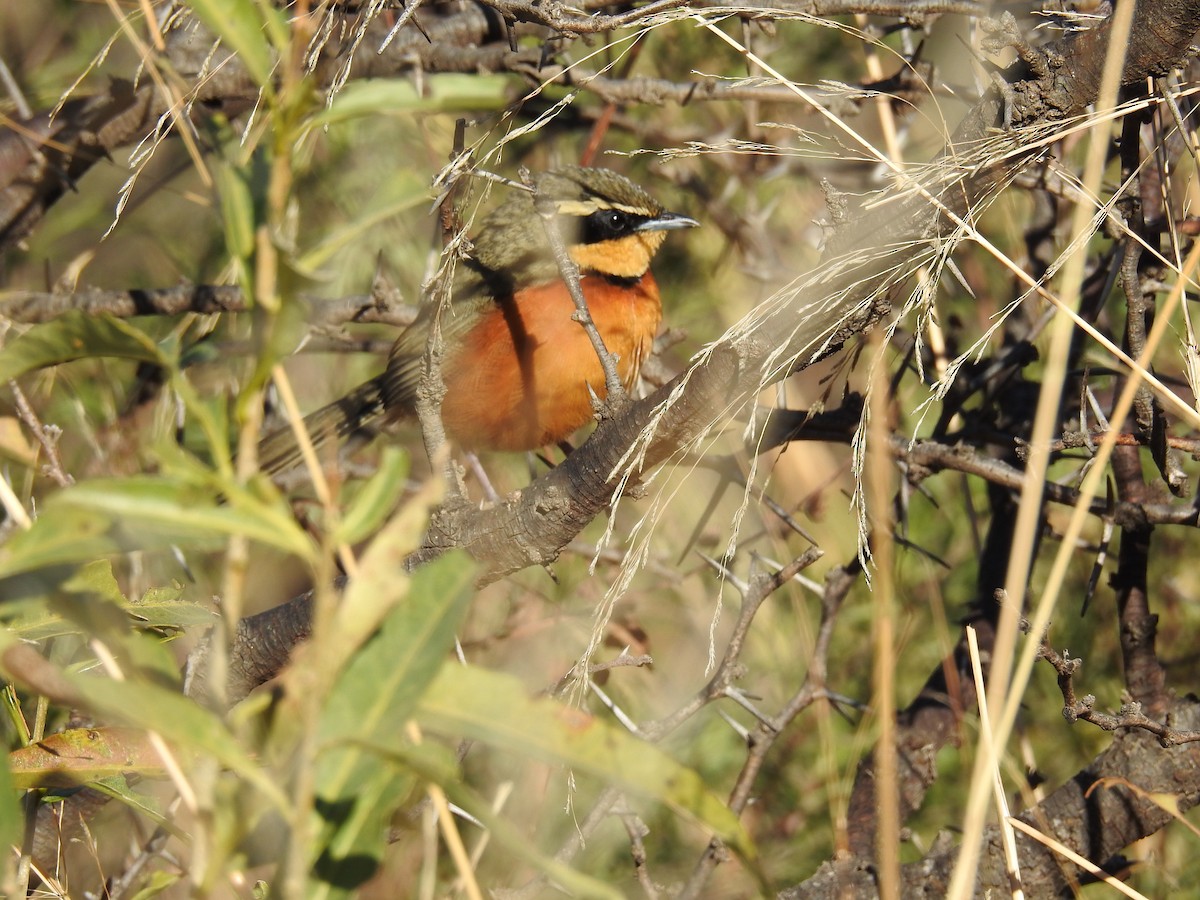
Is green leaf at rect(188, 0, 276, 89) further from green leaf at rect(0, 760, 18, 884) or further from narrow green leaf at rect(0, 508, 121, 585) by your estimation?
green leaf at rect(0, 760, 18, 884)

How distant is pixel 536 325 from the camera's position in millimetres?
4223

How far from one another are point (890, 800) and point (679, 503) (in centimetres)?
288

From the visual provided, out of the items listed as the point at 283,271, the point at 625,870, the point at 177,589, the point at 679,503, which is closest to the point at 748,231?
the point at 679,503

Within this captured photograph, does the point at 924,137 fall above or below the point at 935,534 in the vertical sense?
above

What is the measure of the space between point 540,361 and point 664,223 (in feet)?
2.78

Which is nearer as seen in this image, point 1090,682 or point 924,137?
point 1090,682

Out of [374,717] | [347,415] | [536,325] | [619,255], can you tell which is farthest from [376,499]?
[347,415]

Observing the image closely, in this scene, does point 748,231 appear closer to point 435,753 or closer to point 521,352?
point 521,352

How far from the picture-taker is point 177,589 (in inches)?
78.3

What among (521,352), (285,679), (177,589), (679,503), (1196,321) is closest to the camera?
(285,679)

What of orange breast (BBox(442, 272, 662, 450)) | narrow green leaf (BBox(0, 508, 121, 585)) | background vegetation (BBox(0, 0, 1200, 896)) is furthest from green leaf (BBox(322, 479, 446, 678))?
orange breast (BBox(442, 272, 662, 450))

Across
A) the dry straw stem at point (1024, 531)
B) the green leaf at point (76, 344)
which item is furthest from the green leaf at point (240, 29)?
the dry straw stem at point (1024, 531)

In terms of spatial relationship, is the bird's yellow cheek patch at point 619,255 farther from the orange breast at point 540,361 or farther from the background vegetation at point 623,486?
the background vegetation at point 623,486

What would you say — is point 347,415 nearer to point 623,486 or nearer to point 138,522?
point 623,486
